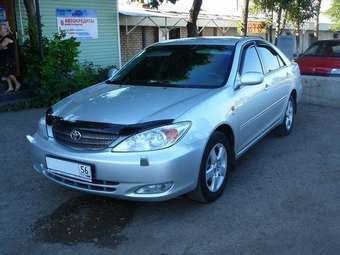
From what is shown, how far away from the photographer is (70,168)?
380 cm

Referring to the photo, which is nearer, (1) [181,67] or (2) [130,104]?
(2) [130,104]

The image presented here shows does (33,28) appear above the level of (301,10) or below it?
below

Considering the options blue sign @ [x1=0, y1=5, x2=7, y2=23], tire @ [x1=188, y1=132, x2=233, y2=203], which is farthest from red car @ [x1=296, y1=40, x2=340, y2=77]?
blue sign @ [x1=0, y1=5, x2=7, y2=23]

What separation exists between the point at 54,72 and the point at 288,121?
16.1 ft

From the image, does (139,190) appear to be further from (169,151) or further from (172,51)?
(172,51)

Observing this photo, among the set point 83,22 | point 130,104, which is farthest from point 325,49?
point 130,104

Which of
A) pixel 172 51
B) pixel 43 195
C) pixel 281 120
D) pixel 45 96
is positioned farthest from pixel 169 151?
pixel 45 96

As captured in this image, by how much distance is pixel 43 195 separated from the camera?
452 cm

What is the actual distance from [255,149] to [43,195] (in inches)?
115

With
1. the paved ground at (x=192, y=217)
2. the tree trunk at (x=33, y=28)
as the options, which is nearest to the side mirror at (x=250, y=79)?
the paved ground at (x=192, y=217)

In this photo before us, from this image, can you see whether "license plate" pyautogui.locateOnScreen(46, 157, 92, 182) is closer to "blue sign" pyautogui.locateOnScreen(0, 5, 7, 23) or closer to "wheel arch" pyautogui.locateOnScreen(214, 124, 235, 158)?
"wheel arch" pyautogui.locateOnScreen(214, 124, 235, 158)

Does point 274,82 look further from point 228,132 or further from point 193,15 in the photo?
point 193,15

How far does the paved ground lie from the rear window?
6.14m

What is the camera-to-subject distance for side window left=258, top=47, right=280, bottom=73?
5.78 m
